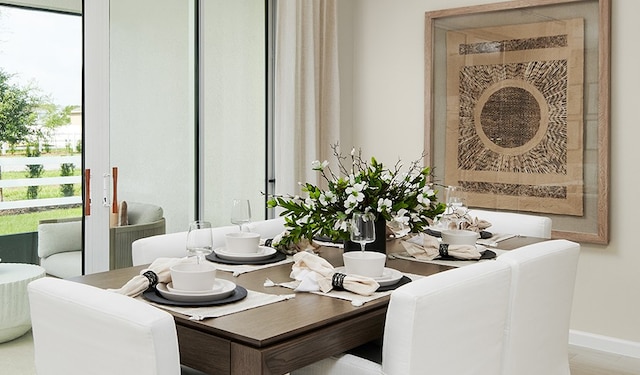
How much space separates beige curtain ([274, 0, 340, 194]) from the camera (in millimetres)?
4465

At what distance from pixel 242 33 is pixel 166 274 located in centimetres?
268

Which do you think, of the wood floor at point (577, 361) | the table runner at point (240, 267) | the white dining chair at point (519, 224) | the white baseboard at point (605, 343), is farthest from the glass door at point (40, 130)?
the white baseboard at point (605, 343)

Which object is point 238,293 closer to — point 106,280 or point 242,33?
point 106,280

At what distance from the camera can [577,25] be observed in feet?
13.4

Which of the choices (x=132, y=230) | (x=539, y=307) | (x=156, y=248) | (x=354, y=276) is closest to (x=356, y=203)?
(x=354, y=276)

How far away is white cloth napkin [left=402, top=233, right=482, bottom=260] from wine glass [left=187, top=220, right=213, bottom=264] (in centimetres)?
90

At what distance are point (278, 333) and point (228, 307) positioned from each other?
0.88 ft

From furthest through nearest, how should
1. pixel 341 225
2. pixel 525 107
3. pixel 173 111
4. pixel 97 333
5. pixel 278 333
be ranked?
pixel 525 107 < pixel 173 111 < pixel 341 225 < pixel 278 333 < pixel 97 333

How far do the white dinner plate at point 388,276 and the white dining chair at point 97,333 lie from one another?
32.3 inches

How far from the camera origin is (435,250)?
270 cm

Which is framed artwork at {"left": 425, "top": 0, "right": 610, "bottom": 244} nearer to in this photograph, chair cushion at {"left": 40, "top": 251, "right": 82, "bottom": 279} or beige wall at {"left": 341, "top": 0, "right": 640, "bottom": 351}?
beige wall at {"left": 341, "top": 0, "right": 640, "bottom": 351}

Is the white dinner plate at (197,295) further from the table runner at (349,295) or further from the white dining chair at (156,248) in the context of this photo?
the white dining chair at (156,248)

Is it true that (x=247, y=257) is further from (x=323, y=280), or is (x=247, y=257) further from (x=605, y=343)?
(x=605, y=343)

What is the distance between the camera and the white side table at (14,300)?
3188 mm
